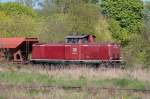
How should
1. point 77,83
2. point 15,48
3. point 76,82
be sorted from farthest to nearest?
point 15,48, point 76,82, point 77,83

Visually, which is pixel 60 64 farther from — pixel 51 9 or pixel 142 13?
pixel 51 9

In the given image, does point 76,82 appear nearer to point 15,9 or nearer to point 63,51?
point 63,51

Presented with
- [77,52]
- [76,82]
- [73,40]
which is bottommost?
[77,52]

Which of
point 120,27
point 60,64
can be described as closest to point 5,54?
point 60,64

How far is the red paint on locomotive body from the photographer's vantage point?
91.8ft

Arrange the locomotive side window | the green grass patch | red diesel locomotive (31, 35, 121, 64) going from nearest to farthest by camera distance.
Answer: the green grass patch, red diesel locomotive (31, 35, 121, 64), the locomotive side window

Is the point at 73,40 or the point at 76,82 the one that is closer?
the point at 76,82

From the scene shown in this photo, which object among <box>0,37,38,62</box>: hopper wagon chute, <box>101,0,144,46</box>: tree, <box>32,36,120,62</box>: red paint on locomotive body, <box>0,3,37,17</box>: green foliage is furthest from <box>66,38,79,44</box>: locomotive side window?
<box>101,0,144,46</box>: tree

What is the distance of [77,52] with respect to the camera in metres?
28.5

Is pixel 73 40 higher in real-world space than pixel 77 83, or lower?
higher

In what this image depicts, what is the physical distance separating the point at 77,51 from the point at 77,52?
0.23 feet

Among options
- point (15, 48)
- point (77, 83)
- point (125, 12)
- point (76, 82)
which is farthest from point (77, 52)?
point (125, 12)

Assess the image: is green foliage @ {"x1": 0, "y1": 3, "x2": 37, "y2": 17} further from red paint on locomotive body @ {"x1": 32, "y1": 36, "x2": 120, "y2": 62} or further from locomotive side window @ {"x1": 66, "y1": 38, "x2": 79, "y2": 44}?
locomotive side window @ {"x1": 66, "y1": 38, "x2": 79, "y2": 44}

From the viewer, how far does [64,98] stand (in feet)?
38.4
